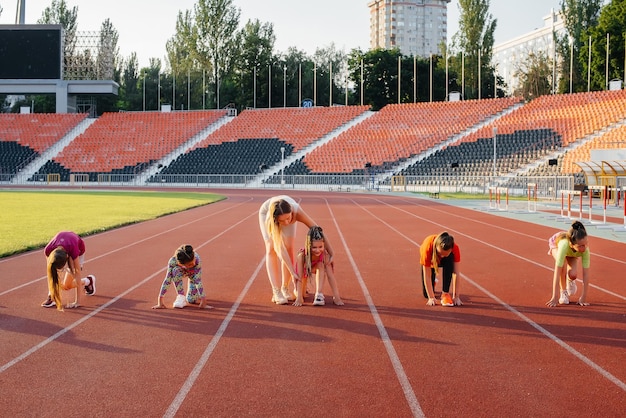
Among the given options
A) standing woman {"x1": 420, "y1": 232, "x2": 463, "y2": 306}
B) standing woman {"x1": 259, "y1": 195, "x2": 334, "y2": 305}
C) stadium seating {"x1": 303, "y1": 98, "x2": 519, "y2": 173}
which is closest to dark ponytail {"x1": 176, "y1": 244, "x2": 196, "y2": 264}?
standing woman {"x1": 259, "y1": 195, "x2": 334, "y2": 305}

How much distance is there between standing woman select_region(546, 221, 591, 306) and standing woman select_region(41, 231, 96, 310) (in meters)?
5.41

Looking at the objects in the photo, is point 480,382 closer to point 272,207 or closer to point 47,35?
point 272,207

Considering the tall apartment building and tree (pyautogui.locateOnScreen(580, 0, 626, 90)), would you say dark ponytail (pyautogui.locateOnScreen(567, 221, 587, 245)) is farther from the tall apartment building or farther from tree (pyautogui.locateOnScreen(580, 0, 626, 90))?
the tall apartment building

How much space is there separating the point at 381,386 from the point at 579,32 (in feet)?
207

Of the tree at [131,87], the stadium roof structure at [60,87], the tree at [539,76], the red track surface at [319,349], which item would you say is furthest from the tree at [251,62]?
the red track surface at [319,349]

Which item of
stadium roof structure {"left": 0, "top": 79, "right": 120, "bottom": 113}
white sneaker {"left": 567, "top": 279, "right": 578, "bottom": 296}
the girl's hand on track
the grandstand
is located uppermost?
stadium roof structure {"left": 0, "top": 79, "right": 120, "bottom": 113}

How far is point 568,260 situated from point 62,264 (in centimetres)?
574

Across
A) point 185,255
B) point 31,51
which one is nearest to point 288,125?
point 31,51

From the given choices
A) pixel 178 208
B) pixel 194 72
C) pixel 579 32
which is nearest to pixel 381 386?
pixel 178 208

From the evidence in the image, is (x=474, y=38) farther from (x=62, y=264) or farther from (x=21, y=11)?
(x=62, y=264)

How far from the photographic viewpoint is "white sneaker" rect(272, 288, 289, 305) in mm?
7410

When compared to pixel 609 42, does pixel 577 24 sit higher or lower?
higher

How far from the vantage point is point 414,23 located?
530 feet

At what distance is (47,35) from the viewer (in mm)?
51719
